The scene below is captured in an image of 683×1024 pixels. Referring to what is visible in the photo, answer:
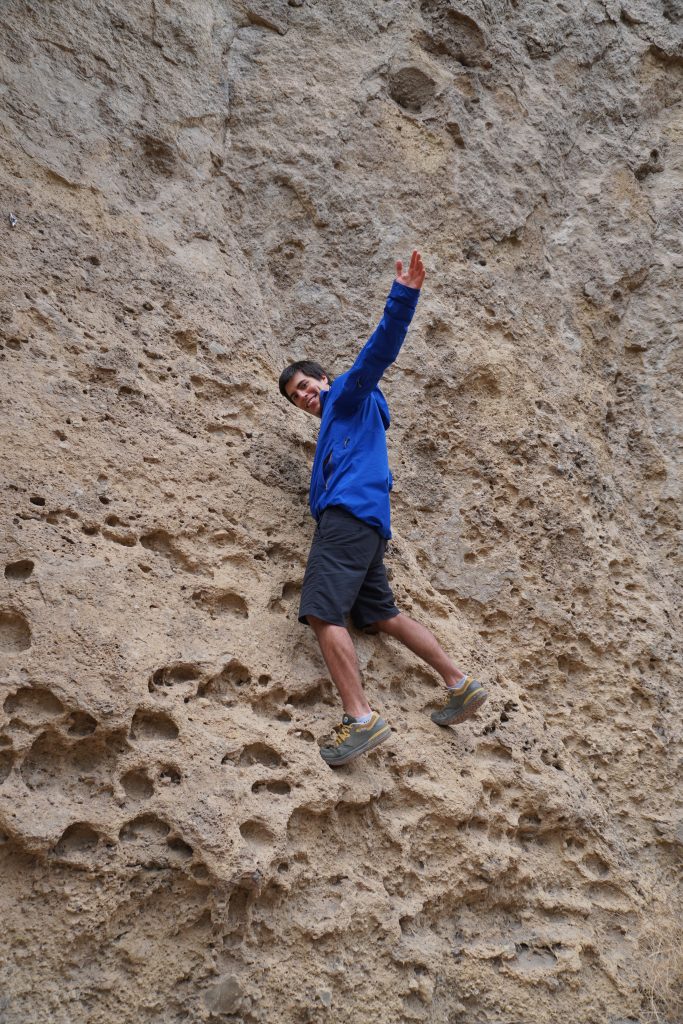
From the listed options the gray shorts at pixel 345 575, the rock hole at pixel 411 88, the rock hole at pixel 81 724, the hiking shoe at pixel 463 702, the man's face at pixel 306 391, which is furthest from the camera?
the rock hole at pixel 411 88

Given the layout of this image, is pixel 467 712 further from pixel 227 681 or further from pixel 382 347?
pixel 382 347

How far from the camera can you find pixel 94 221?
3.79 meters

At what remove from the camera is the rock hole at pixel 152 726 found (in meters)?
2.81

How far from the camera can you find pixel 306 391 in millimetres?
3617

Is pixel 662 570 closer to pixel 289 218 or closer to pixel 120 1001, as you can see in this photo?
pixel 289 218

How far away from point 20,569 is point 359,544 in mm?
1193

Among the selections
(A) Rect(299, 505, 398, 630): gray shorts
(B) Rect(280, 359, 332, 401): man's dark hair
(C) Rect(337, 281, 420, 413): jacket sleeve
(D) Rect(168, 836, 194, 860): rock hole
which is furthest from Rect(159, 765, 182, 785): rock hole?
(B) Rect(280, 359, 332, 401): man's dark hair

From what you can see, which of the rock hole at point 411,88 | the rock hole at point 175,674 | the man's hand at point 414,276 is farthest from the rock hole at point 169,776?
the rock hole at point 411,88

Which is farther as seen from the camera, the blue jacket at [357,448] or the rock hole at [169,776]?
the blue jacket at [357,448]

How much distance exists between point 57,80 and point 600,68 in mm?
3116

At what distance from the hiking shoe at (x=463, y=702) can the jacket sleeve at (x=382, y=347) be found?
115 cm

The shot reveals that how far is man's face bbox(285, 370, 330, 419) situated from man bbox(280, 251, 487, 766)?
0.17 feet

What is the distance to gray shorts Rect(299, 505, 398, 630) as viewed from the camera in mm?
3096

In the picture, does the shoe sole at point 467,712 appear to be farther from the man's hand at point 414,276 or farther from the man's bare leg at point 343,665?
the man's hand at point 414,276
